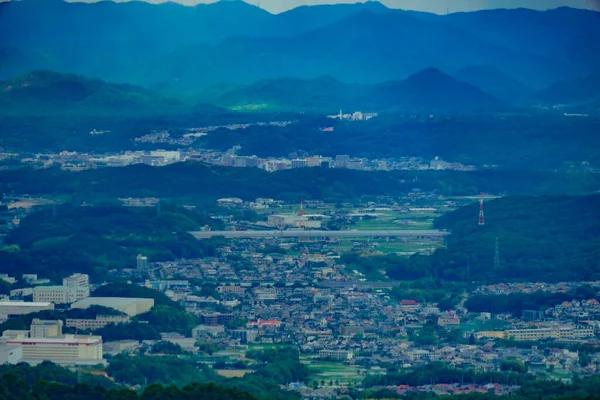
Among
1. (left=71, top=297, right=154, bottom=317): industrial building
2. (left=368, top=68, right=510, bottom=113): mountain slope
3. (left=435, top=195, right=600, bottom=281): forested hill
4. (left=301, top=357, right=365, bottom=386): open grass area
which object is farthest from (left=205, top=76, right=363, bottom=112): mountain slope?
(left=301, top=357, right=365, bottom=386): open grass area

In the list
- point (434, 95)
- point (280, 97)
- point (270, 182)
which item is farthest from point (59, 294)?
point (434, 95)

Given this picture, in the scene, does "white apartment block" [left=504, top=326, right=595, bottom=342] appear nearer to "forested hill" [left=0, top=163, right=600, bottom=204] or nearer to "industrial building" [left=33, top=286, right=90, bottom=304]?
"industrial building" [left=33, top=286, right=90, bottom=304]

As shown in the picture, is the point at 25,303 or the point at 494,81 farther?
the point at 494,81

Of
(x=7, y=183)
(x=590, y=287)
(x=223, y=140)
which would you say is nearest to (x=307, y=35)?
(x=223, y=140)

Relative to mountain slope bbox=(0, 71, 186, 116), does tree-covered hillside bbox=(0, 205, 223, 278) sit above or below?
below

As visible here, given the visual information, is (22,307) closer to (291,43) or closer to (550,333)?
(550,333)

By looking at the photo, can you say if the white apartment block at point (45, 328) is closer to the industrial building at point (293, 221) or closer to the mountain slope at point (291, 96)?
the industrial building at point (293, 221)
